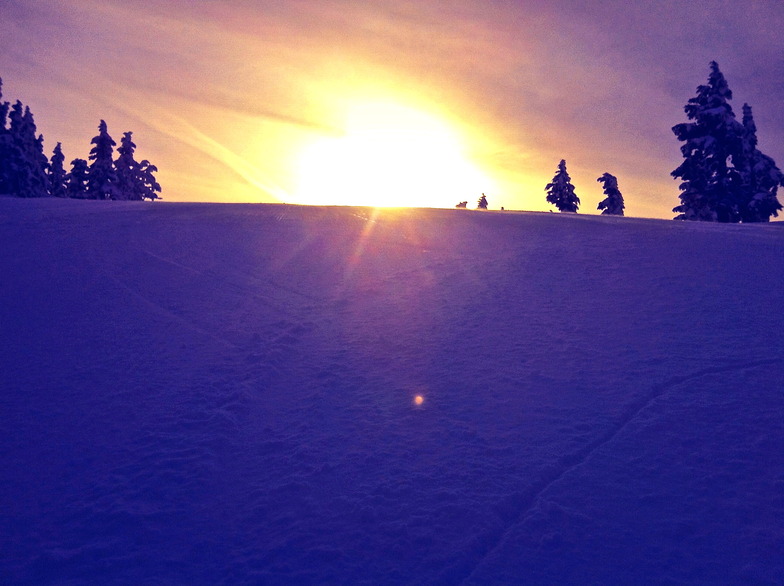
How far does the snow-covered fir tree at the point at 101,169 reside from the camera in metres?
46.6

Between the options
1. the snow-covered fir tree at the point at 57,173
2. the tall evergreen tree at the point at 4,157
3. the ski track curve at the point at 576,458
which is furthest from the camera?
the snow-covered fir tree at the point at 57,173

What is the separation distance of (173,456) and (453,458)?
222cm

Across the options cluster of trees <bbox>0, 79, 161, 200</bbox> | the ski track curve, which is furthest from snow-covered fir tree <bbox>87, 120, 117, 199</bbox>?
the ski track curve

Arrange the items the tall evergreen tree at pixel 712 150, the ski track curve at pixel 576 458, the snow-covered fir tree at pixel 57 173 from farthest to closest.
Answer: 1. the snow-covered fir tree at pixel 57 173
2. the tall evergreen tree at pixel 712 150
3. the ski track curve at pixel 576 458

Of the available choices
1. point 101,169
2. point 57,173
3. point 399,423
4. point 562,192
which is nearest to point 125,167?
point 101,169

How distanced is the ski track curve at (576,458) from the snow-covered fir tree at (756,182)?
3144 centimetres

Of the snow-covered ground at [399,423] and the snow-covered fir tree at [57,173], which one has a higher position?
the snow-covered fir tree at [57,173]

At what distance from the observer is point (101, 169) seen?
46625mm

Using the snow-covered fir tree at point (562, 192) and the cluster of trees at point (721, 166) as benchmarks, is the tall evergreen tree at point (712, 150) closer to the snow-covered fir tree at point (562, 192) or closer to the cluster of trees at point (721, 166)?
the cluster of trees at point (721, 166)

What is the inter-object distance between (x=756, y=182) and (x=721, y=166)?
2.42 metres

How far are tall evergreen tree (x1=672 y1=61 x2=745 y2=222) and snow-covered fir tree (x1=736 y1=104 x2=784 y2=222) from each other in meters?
0.43

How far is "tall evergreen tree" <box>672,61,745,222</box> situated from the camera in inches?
1206

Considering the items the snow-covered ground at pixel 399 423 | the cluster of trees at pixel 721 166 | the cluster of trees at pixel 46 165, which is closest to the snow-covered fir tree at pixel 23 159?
the cluster of trees at pixel 46 165

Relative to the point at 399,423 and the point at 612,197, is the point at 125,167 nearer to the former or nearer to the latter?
the point at 612,197
